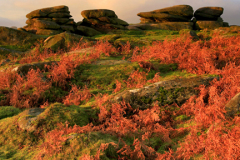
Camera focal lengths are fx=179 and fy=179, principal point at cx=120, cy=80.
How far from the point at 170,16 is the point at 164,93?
37600 mm

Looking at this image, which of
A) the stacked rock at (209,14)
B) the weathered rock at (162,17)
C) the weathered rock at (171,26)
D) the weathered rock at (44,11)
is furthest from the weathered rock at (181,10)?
the weathered rock at (44,11)

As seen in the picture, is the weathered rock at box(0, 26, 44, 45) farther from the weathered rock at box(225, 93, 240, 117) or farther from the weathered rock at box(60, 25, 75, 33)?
the weathered rock at box(225, 93, 240, 117)

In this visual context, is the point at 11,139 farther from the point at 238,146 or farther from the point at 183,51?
the point at 183,51

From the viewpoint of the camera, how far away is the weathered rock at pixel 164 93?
197 inches

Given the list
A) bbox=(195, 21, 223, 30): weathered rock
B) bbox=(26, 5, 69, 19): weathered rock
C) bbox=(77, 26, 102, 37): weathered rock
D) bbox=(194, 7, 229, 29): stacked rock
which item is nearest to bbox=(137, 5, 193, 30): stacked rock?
bbox=(195, 21, 223, 30): weathered rock

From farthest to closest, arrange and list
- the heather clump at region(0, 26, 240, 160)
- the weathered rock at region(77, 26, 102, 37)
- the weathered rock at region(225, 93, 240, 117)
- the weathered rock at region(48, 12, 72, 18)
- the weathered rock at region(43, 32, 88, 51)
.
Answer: the weathered rock at region(48, 12, 72, 18) < the weathered rock at region(77, 26, 102, 37) < the weathered rock at region(43, 32, 88, 51) < the weathered rock at region(225, 93, 240, 117) < the heather clump at region(0, 26, 240, 160)

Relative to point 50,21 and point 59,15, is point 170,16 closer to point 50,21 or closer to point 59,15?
point 59,15

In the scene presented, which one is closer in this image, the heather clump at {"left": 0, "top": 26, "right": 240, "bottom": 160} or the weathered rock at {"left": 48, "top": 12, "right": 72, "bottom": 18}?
the heather clump at {"left": 0, "top": 26, "right": 240, "bottom": 160}

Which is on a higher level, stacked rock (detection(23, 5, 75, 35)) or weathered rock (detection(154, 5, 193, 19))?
weathered rock (detection(154, 5, 193, 19))

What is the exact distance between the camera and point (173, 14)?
39156mm

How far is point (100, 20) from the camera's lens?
33.1 m

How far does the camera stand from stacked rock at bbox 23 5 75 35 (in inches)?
1101

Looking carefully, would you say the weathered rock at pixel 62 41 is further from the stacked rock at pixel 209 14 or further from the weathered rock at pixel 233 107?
the stacked rock at pixel 209 14

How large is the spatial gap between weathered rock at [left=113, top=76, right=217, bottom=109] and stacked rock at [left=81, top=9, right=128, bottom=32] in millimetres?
28465
